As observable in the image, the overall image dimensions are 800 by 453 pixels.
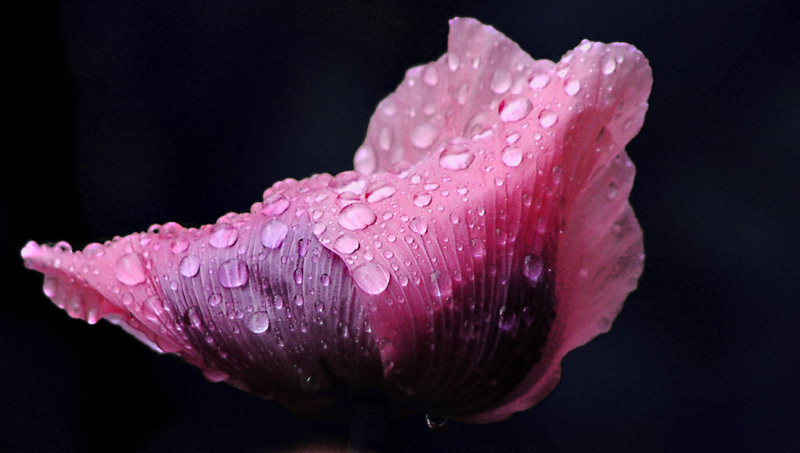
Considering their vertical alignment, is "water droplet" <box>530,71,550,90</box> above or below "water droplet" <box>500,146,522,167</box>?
above

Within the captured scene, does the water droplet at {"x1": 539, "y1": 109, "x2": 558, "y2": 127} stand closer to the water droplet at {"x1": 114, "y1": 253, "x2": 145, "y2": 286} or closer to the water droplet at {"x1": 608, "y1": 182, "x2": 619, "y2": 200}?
the water droplet at {"x1": 608, "y1": 182, "x2": 619, "y2": 200}

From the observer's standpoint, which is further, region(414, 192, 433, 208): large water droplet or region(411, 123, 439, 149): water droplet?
region(411, 123, 439, 149): water droplet

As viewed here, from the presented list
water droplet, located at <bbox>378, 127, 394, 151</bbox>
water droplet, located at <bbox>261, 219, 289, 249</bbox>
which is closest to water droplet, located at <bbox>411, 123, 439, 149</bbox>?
water droplet, located at <bbox>378, 127, 394, 151</bbox>

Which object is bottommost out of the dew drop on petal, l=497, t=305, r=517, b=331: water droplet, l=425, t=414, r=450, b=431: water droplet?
l=425, t=414, r=450, b=431: water droplet

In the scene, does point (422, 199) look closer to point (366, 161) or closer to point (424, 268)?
point (424, 268)

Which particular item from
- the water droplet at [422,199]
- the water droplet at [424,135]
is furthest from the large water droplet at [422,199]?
the water droplet at [424,135]

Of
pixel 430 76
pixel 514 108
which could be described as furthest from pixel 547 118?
pixel 430 76
